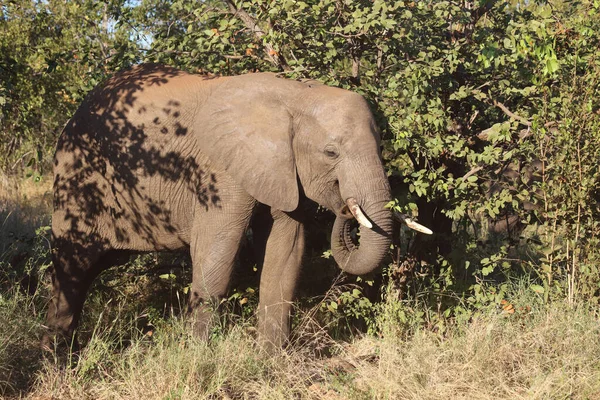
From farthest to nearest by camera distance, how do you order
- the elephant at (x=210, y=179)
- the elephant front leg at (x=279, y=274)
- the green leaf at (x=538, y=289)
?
1. the elephant front leg at (x=279, y=274)
2. the green leaf at (x=538, y=289)
3. the elephant at (x=210, y=179)

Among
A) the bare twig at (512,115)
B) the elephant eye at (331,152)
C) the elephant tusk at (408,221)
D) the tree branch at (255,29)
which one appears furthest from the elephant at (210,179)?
the bare twig at (512,115)

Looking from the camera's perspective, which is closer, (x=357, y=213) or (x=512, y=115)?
(x=357, y=213)

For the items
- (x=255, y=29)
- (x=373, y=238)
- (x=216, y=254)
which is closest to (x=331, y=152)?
(x=373, y=238)

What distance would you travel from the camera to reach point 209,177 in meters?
6.87

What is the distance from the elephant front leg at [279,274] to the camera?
6.82 m

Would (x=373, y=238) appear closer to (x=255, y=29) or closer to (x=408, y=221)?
(x=408, y=221)

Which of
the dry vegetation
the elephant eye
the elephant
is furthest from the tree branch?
the dry vegetation

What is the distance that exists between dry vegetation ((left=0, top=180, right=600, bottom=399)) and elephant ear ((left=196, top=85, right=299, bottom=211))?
1.07 metres

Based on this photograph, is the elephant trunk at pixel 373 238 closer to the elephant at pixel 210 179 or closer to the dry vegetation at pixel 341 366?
the elephant at pixel 210 179

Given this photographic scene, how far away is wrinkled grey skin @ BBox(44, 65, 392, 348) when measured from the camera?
21.4ft

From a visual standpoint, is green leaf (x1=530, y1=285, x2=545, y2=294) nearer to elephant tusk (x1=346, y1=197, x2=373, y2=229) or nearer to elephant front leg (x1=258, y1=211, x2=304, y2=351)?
elephant tusk (x1=346, y1=197, x2=373, y2=229)

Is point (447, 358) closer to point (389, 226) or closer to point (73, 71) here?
point (389, 226)

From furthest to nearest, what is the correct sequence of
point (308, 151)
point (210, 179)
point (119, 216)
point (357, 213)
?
1. point (119, 216)
2. point (210, 179)
3. point (308, 151)
4. point (357, 213)

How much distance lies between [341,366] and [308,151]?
5.15 ft
